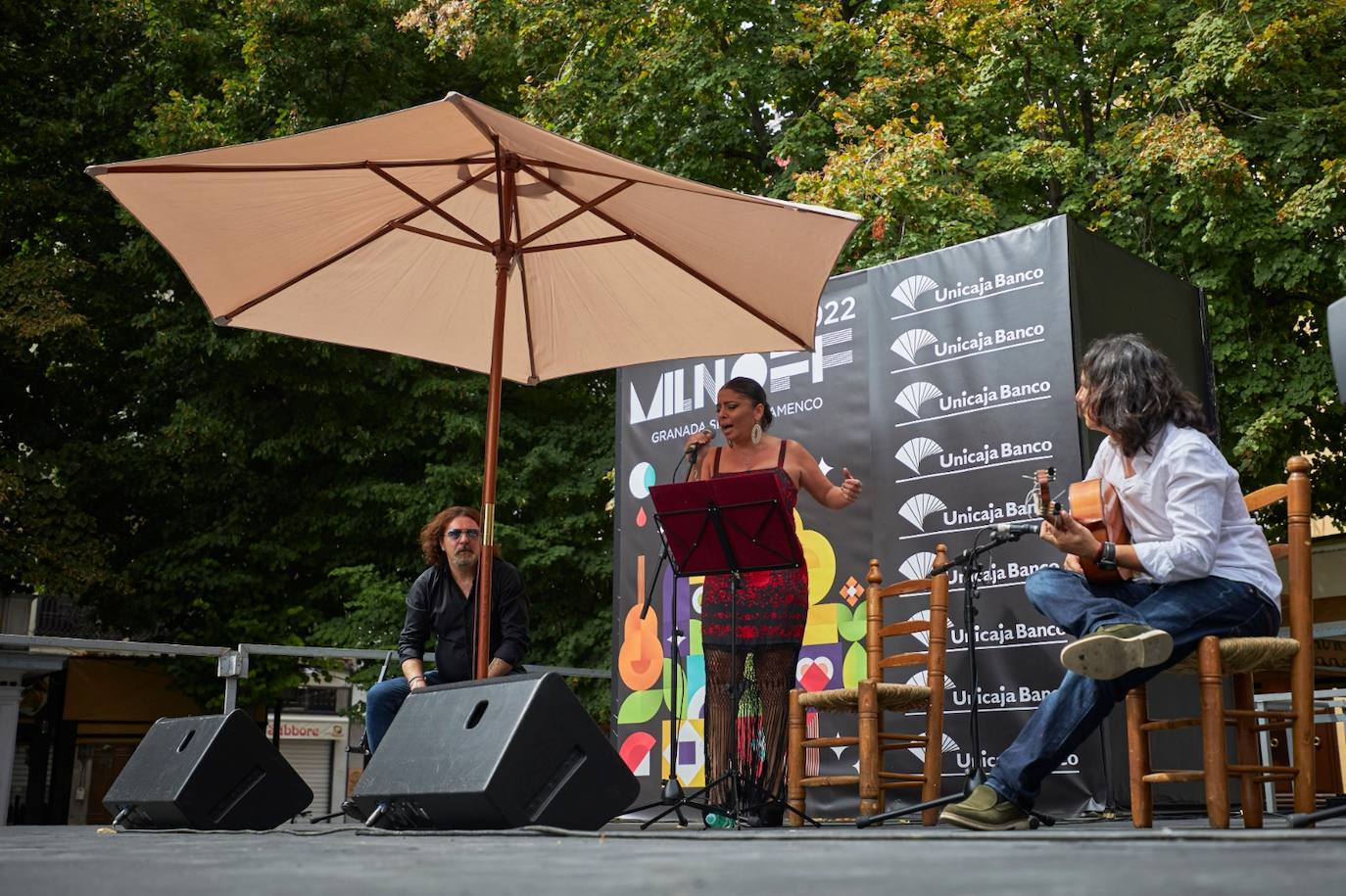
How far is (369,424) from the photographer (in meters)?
15.1

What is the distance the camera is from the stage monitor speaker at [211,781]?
172 inches

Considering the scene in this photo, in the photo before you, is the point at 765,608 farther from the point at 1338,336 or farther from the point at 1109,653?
the point at 1338,336

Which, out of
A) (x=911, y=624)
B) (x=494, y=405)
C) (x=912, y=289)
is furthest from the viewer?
(x=912, y=289)

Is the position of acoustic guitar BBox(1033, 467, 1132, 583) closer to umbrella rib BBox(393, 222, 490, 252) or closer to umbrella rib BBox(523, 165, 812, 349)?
umbrella rib BBox(523, 165, 812, 349)

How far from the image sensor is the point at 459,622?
500cm

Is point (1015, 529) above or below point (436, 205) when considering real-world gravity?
below

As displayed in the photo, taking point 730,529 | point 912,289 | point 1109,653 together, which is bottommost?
point 1109,653

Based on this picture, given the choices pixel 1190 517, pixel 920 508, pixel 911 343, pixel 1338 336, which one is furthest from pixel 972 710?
pixel 911 343

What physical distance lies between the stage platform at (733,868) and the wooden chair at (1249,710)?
3.80ft

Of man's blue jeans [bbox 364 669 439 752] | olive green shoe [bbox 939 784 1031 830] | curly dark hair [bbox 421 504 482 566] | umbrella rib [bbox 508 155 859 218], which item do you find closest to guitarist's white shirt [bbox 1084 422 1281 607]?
olive green shoe [bbox 939 784 1031 830]

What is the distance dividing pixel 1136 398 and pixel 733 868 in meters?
2.31

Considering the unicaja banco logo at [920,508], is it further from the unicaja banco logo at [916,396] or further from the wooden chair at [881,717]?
the wooden chair at [881,717]

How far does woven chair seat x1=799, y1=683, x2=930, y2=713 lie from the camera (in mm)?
4656

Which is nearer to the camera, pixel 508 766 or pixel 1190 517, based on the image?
pixel 508 766
